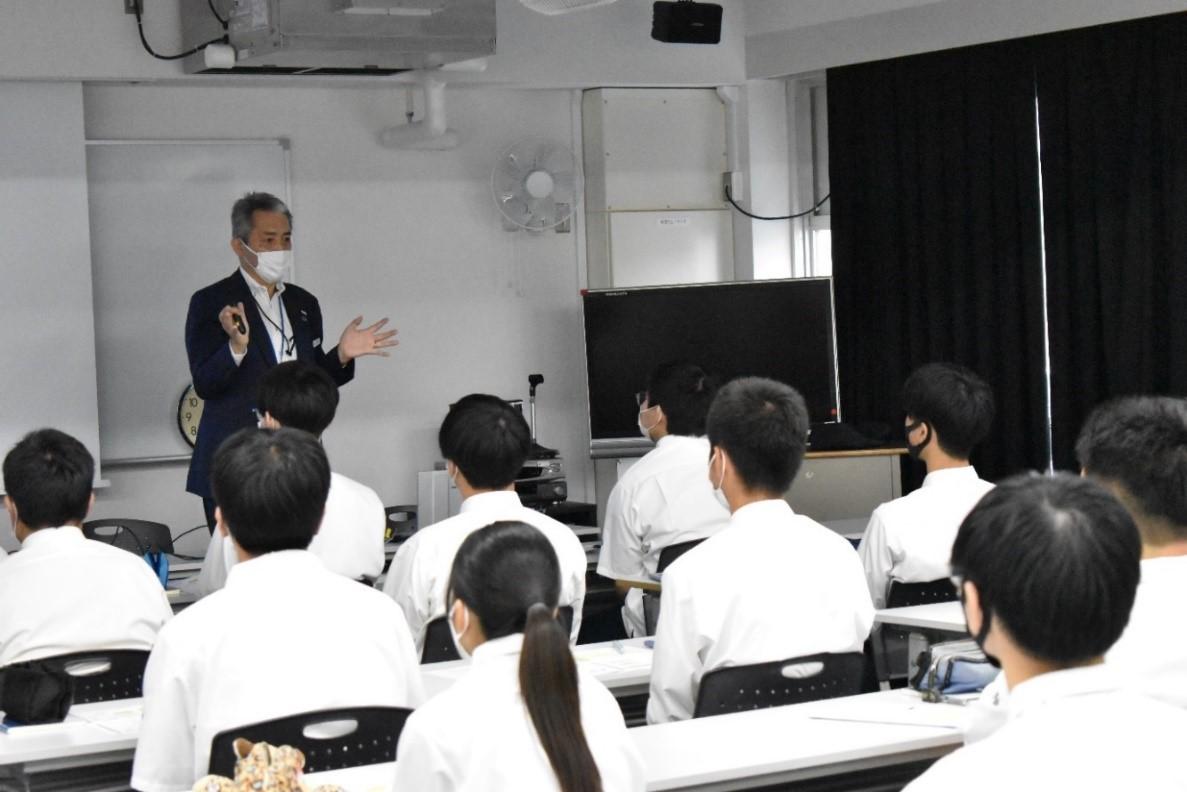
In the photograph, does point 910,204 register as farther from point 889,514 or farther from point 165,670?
point 165,670

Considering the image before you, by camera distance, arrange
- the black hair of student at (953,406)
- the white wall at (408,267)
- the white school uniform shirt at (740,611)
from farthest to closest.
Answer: the white wall at (408,267), the black hair of student at (953,406), the white school uniform shirt at (740,611)

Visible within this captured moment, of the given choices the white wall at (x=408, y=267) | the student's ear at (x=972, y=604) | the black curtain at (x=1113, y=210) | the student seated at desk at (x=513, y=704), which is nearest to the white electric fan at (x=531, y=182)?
the white wall at (x=408, y=267)

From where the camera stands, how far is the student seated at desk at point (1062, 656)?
147cm

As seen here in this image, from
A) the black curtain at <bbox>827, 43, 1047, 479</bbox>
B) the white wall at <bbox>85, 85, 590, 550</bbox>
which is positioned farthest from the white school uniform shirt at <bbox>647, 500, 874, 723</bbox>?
the white wall at <bbox>85, 85, 590, 550</bbox>

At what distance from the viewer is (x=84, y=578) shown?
329 cm

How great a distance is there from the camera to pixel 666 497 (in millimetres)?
4734

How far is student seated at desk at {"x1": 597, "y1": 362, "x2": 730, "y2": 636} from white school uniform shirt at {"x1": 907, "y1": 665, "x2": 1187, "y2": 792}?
122 inches

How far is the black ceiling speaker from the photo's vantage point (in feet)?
21.6

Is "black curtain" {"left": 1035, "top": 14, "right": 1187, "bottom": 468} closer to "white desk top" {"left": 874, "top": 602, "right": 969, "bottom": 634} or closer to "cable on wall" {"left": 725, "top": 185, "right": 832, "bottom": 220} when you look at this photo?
"cable on wall" {"left": 725, "top": 185, "right": 832, "bottom": 220}

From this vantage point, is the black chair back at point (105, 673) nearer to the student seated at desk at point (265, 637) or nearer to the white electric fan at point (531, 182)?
the student seated at desk at point (265, 637)

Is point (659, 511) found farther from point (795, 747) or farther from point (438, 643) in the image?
point (795, 747)

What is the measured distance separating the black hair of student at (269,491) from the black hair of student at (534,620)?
1.80 feet

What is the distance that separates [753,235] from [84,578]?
442 cm

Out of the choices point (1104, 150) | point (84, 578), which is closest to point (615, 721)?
point (84, 578)
